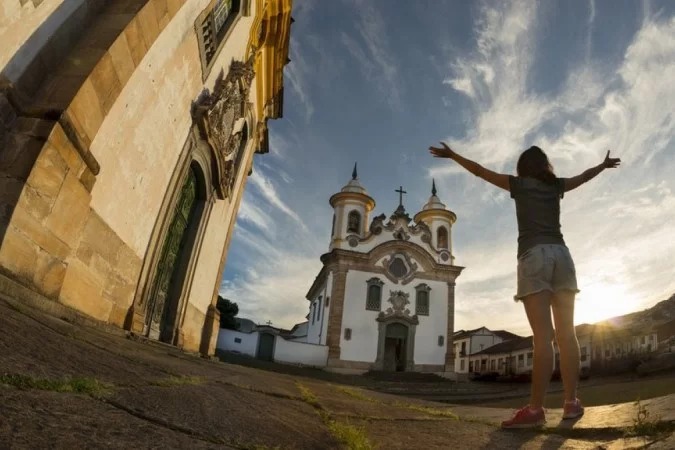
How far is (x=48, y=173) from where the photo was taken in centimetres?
331

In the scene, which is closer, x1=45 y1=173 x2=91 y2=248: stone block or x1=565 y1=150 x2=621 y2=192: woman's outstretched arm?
x1=565 y1=150 x2=621 y2=192: woman's outstretched arm

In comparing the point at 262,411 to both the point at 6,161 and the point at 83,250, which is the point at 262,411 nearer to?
the point at 6,161

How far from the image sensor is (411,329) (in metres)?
26.4

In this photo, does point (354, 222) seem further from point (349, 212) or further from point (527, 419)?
point (527, 419)

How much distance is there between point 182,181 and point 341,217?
22592 millimetres

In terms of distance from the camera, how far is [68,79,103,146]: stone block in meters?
3.58

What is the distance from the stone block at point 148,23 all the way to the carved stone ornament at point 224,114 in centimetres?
227

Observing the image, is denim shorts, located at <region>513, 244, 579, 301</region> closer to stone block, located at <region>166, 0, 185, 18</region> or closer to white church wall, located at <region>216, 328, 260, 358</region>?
stone block, located at <region>166, 0, 185, 18</region>

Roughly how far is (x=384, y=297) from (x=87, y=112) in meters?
24.3

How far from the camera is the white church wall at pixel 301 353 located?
2477 cm

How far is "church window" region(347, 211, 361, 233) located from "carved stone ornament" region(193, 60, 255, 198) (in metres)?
19.9

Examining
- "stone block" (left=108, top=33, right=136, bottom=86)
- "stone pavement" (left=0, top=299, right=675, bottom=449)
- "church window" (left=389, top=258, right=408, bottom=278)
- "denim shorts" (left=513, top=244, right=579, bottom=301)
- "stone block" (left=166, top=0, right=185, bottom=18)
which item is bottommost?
"stone pavement" (left=0, top=299, right=675, bottom=449)

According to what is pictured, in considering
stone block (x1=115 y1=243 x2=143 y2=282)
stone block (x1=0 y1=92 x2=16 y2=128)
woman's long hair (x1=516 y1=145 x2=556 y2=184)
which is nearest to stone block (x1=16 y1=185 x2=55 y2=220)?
stone block (x1=0 y1=92 x2=16 y2=128)

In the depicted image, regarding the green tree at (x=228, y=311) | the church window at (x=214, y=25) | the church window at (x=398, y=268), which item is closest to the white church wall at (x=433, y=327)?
the church window at (x=398, y=268)
